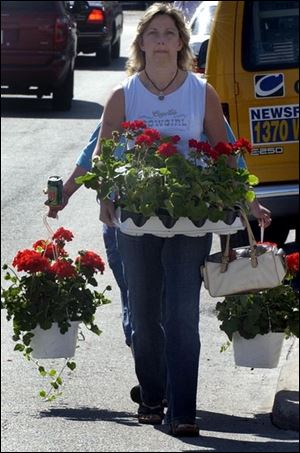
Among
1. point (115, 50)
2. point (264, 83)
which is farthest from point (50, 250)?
point (115, 50)

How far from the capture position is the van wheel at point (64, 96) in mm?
20456

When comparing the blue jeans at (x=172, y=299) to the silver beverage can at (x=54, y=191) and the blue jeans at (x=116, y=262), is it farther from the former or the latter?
the blue jeans at (x=116, y=262)

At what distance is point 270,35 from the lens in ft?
30.7

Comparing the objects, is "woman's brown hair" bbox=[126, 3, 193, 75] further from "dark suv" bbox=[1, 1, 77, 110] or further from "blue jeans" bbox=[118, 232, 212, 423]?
"dark suv" bbox=[1, 1, 77, 110]

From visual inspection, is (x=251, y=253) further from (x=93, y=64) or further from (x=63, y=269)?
(x=93, y=64)

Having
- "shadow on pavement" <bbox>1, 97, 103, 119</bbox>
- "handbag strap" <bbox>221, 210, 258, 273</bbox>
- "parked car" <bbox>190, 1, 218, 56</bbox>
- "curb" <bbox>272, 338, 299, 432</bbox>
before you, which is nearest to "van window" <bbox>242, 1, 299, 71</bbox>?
"curb" <bbox>272, 338, 299, 432</bbox>

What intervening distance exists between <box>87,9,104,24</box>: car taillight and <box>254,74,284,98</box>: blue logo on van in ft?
54.8

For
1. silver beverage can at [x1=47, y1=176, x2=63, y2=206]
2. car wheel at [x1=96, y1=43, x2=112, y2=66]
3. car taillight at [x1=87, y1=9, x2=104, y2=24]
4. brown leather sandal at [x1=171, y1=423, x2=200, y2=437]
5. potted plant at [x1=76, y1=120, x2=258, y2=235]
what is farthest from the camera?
car wheel at [x1=96, y1=43, x2=112, y2=66]

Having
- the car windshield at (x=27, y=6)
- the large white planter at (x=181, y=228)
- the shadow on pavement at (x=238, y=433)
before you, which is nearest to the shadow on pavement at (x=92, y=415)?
the shadow on pavement at (x=238, y=433)

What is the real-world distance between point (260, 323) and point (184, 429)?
584 mm

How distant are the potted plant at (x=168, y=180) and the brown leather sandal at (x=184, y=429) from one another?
82 centimetres

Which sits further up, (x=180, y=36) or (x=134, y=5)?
(x=134, y=5)

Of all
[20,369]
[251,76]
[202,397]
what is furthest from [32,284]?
[251,76]

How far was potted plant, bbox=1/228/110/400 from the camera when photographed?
6.22 metres
